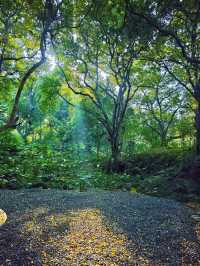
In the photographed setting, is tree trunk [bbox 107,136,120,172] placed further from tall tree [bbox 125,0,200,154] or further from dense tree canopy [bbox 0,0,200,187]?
tall tree [bbox 125,0,200,154]

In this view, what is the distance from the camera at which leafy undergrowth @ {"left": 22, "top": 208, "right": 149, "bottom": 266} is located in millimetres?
2492

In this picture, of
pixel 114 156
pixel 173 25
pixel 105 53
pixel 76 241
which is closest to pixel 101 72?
pixel 105 53

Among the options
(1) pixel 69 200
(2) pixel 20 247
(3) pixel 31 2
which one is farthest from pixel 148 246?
(3) pixel 31 2

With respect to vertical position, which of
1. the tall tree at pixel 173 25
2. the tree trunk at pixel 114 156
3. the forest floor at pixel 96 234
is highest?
the tall tree at pixel 173 25

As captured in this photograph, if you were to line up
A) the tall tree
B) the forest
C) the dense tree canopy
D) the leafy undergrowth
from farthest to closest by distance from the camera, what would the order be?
the dense tree canopy → the tall tree → the forest → the leafy undergrowth

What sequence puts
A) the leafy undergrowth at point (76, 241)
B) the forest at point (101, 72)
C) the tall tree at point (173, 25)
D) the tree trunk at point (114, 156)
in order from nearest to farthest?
the leafy undergrowth at point (76, 241)
the forest at point (101, 72)
the tall tree at point (173, 25)
the tree trunk at point (114, 156)

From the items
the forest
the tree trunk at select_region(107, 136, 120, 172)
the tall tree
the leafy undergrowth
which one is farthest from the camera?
the tree trunk at select_region(107, 136, 120, 172)

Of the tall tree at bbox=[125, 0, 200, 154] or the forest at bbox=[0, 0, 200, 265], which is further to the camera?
the tall tree at bbox=[125, 0, 200, 154]

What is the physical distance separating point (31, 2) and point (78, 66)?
185 inches

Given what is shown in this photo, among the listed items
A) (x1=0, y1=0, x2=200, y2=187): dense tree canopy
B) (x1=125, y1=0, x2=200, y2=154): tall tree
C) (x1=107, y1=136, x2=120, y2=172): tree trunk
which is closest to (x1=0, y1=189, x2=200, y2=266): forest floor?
(x1=0, y1=0, x2=200, y2=187): dense tree canopy

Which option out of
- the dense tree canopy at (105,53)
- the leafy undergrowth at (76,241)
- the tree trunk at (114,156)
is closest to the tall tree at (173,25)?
the dense tree canopy at (105,53)

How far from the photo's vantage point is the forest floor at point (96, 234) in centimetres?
254

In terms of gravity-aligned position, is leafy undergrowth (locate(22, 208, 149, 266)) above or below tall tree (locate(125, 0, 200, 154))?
below

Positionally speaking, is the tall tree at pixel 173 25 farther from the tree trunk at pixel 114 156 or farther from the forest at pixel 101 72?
the tree trunk at pixel 114 156
